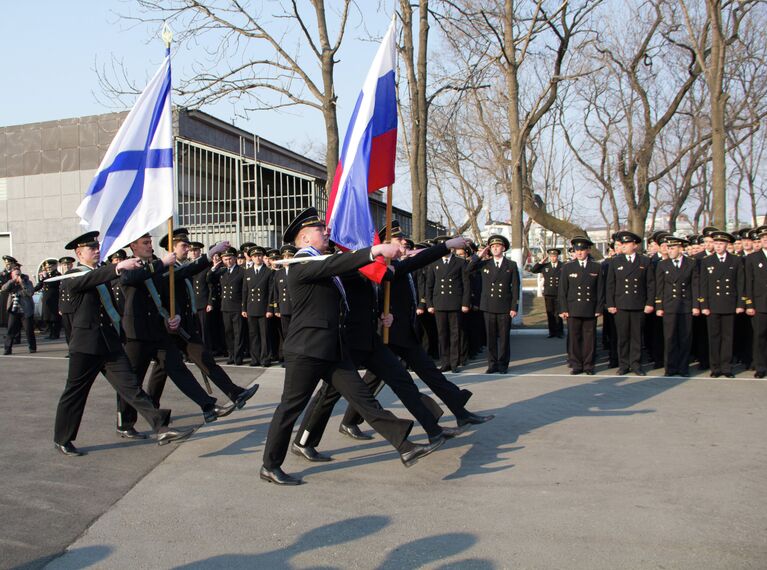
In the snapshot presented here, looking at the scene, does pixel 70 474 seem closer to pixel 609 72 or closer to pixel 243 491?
pixel 243 491

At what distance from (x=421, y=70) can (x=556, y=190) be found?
24.4 m

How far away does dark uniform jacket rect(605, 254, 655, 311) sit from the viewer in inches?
400

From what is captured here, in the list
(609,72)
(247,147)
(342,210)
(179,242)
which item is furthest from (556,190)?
(342,210)

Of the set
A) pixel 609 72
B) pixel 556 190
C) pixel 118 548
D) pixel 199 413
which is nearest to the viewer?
pixel 118 548

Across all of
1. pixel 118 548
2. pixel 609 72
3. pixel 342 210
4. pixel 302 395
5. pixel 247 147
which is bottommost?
pixel 118 548

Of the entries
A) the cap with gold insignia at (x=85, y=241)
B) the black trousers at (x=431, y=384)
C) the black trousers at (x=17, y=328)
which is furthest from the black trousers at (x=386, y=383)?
the black trousers at (x=17, y=328)

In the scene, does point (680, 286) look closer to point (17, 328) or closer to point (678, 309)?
point (678, 309)

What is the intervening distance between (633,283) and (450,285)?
2.68m

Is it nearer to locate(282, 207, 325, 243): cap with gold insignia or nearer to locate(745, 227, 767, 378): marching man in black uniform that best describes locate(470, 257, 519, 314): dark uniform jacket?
locate(745, 227, 767, 378): marching man in black uniform

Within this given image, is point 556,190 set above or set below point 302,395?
above

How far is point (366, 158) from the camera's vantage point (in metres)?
5.99

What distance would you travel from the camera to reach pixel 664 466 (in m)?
5.55

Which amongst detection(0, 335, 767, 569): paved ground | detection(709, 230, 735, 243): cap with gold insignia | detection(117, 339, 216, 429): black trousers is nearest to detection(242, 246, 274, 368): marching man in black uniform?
detection(0, 335, 767, 569): paved ground

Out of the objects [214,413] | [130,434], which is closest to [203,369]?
[214,413]
